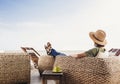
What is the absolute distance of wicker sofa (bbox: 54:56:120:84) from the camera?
12.2 feet

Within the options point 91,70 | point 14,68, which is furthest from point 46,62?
point 91,70

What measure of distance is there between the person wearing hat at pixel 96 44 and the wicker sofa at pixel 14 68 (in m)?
1.46

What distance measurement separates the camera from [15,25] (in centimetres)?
1562

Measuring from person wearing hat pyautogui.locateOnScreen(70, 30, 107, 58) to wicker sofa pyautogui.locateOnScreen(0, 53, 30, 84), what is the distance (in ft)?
4.78

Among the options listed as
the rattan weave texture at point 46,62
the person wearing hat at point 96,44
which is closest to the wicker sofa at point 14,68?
the rattan weave texture at point 46,62

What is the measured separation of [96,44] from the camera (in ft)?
Answer: 13.4

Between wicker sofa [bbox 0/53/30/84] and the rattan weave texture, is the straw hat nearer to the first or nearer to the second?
wicker sofa [bbox 0/53/30/84]

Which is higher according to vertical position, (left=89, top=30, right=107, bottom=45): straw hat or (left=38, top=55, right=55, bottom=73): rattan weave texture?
(left=89, top=30, right=107, bottom=45): straw hat

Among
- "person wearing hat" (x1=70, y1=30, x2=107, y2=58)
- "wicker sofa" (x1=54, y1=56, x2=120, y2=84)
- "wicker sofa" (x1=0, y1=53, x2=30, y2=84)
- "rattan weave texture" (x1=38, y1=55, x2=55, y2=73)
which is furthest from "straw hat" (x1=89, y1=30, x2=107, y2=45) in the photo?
"rattan weave texture" (x1=38, y1=55, x2=55, y2=73)

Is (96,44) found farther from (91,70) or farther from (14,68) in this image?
(14,68)

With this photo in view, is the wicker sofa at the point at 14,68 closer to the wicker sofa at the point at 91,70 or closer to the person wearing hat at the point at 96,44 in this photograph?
the wicker sofa at the point at 91,70

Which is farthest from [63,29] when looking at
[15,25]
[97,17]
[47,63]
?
[47,63]

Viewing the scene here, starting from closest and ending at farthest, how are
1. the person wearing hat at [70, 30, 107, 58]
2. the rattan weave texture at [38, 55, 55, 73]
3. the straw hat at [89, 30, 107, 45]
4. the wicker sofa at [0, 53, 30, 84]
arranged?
1. the person wearing hat at [70, 30, 107, 58]
2. the straw hat at [89, 30, 107, 45]
3. the wicker sofa at [0, 53, 30, 84]
4. the rattan weave texture at [38, 55, 55, 73]

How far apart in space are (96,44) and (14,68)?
1.67 meters
